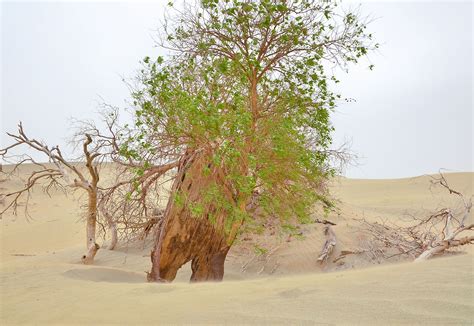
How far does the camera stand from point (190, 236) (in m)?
7.51

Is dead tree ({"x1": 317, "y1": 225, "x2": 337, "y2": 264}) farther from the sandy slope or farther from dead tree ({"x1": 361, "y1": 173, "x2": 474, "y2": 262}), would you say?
the sandy slope

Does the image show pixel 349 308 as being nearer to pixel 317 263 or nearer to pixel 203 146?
pixel 203 146

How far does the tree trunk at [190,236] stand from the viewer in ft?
23.3

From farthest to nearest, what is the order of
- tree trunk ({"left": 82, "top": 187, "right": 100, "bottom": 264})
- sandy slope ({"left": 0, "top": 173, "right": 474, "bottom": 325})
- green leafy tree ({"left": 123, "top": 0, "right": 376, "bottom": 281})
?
tree trunk ({"left": 82, "top": 187, "right": 100, "bottom": 264})
green leafy tree ({"left": 123, "top": 0, "right": 376, "bottom": 281})
sandy slope ({"left": 0, "top": 173, "right": 474, "bottom": 325})

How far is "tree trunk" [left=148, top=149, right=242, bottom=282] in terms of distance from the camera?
23.3 feet

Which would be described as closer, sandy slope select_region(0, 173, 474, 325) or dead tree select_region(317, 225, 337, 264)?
sandy slope select_region(0, 173, 474, 325)

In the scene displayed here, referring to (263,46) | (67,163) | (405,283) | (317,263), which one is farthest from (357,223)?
(405,283)

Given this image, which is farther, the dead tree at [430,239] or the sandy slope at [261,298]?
the dead tree at [430,239]

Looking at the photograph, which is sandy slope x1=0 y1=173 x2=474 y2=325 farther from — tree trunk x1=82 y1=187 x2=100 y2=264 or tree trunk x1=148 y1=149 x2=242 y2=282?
tree trunk x1=82 y1=187 x2=100 y2=264

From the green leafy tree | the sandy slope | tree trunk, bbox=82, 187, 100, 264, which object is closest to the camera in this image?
the sandy slope

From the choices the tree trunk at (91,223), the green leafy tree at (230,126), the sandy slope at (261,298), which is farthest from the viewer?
the tree trunk at (91,223)

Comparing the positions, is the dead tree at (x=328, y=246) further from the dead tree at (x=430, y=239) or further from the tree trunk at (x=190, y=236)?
the tree trunk at (x=190, y=236)

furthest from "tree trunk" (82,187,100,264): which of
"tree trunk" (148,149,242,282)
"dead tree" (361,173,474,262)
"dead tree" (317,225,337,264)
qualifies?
"dead tree" (361,173,474,262)

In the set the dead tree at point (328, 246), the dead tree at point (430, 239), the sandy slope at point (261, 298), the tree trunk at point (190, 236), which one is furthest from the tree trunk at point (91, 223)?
the dead tree at point (430, 239)
